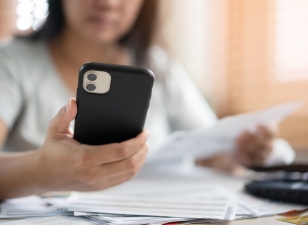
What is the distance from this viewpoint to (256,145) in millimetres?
828

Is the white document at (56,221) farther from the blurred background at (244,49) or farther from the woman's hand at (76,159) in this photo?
the blurred background at (244,49)

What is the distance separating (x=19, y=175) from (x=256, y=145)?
54 cm

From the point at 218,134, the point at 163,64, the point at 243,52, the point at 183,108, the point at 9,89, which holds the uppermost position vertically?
the point at 243,52

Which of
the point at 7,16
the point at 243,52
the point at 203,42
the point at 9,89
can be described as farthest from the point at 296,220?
the point at 203,42

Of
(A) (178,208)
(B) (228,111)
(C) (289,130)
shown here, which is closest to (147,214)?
(A) (178,208)

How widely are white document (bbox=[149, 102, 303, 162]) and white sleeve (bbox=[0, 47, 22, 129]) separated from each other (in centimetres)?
30

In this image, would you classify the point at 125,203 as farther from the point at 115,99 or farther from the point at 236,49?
the point at 236,49

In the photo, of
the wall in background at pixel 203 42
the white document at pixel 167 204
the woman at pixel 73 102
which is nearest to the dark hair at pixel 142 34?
the woman at pixel 73 102

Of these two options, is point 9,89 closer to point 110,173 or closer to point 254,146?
point 110,173

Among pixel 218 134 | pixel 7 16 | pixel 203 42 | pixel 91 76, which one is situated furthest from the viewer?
pixel 203 42

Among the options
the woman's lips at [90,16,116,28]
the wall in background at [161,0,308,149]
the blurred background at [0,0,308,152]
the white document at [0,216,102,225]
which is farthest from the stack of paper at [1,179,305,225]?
the wall in background at [161,0,308,149]

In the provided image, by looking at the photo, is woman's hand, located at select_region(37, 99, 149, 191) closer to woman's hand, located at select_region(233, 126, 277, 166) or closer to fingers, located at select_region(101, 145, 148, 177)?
fingers, located at select_region(101, 145, 148, 177)

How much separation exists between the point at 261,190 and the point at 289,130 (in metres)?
1.04

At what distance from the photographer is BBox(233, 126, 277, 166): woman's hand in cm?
82
